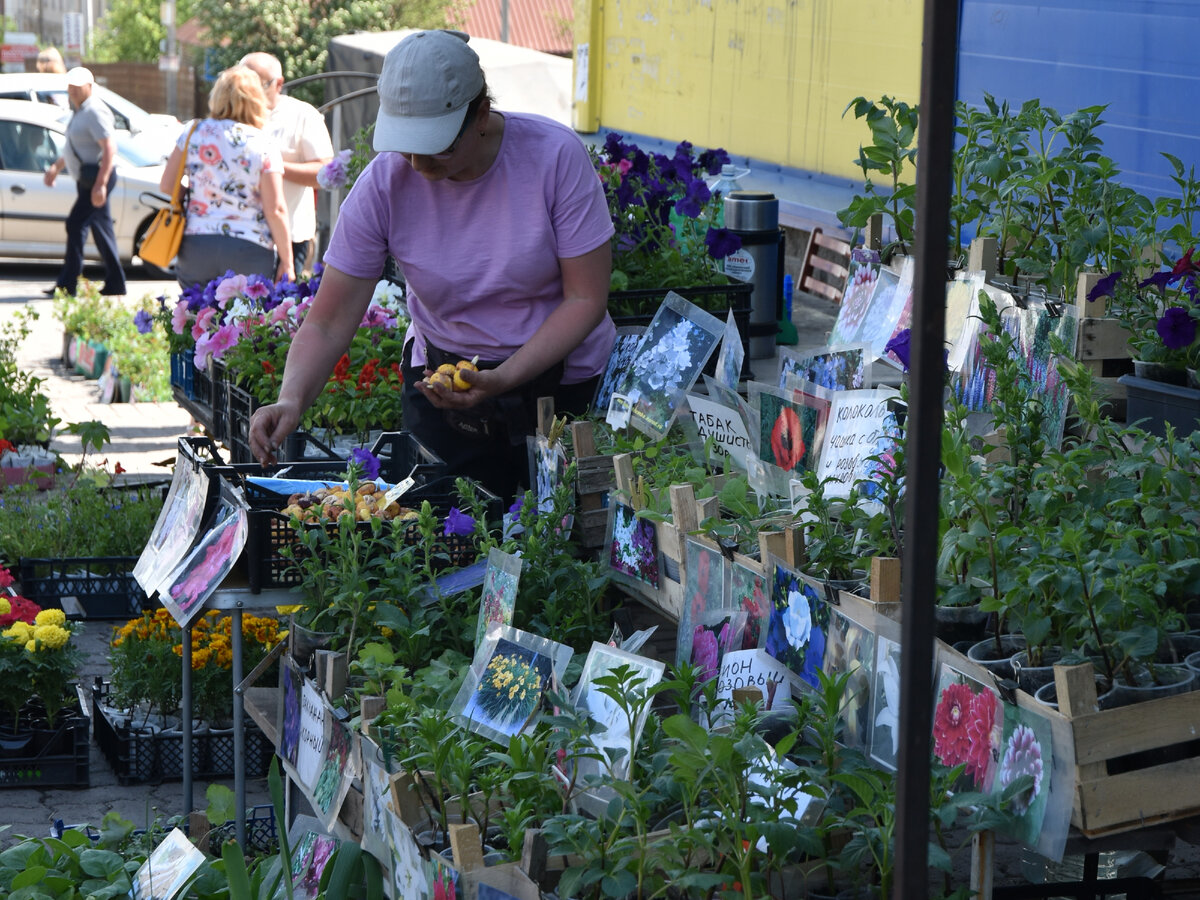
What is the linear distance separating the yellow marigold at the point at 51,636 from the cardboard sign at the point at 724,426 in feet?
6.85

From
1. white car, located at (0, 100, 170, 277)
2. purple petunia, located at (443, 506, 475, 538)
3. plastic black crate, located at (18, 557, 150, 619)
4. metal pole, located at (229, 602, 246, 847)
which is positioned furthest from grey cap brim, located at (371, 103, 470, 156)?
white car, located at (0, 100, 170, 277)

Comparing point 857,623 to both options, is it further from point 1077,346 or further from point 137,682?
point 137,682

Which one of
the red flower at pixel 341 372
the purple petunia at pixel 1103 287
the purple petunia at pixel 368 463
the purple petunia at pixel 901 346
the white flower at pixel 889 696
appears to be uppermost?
the purple petunia at pixel 1103 287

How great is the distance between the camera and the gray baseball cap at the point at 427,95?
2.84 meters

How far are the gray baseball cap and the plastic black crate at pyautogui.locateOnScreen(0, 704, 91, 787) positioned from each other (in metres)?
2.04

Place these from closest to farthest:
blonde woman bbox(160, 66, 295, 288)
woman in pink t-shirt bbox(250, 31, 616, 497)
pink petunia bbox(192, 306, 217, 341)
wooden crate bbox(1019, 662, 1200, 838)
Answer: wooden crate bbox(1019, 662, 1200, 838) < woman in pink t-shirt bbox(250, 31, 616, 497) < pink petunia bbox(192, 306, 217, 341) < blonde woman bbox(160, 66, 295, 288)

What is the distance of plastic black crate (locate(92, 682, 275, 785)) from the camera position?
3918 mm

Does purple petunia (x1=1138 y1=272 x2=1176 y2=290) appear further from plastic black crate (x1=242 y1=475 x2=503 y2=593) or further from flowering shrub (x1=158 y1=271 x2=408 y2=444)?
flowering shrub (x1=158 y1=271 x2=408 y2=444)

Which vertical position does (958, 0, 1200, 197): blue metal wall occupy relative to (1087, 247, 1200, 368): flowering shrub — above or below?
above

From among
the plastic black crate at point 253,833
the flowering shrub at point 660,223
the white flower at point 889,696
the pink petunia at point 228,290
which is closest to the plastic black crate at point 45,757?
the plastic black crate at point 253,833

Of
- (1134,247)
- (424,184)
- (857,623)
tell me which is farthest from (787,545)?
(424,184)

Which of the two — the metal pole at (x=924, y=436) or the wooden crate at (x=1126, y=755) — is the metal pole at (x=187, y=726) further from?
the metal pole at (x=924, y=436)

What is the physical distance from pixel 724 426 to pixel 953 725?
3.29 ft

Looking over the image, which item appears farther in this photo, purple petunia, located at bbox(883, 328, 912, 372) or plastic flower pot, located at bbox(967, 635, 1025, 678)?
purple petunia, located at bbox(883, 328, 912, 372)
